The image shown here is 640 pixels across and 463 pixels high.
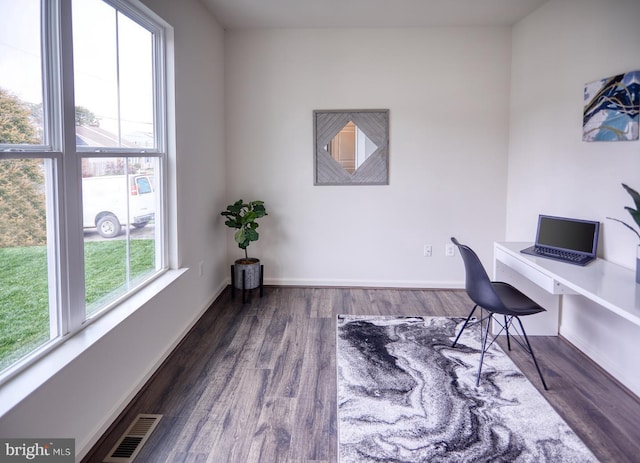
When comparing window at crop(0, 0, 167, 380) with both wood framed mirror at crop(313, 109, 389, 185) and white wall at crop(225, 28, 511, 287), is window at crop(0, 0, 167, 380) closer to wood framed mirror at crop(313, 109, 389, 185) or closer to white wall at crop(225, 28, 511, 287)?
white wall at crop(225, 28, 511, 287)

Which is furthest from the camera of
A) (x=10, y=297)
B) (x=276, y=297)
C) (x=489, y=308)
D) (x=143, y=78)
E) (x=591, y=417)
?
(x=276, y=297)

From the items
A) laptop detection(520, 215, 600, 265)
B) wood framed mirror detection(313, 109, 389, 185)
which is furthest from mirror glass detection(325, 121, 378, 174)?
laptop detection(520, 215, 600, 265)

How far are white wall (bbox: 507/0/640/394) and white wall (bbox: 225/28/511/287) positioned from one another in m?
0.30

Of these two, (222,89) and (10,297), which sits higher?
(222,89)

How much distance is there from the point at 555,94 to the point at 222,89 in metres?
2.99

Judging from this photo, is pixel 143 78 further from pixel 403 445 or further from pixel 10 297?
pixel 403 445

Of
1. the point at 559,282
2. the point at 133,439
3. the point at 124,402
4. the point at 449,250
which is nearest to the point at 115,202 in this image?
the point at 124,402

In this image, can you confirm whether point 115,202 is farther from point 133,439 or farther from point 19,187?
point 133,439

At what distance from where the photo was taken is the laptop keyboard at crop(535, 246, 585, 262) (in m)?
2.90

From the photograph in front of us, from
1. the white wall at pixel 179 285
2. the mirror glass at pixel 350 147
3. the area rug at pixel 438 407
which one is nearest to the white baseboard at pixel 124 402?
the white wall at pixel 179 285

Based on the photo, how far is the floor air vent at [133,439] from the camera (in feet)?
6.55

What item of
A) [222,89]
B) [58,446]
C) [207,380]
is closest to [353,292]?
[207,380]

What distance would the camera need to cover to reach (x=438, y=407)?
242 cm

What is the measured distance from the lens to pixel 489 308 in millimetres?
2701
